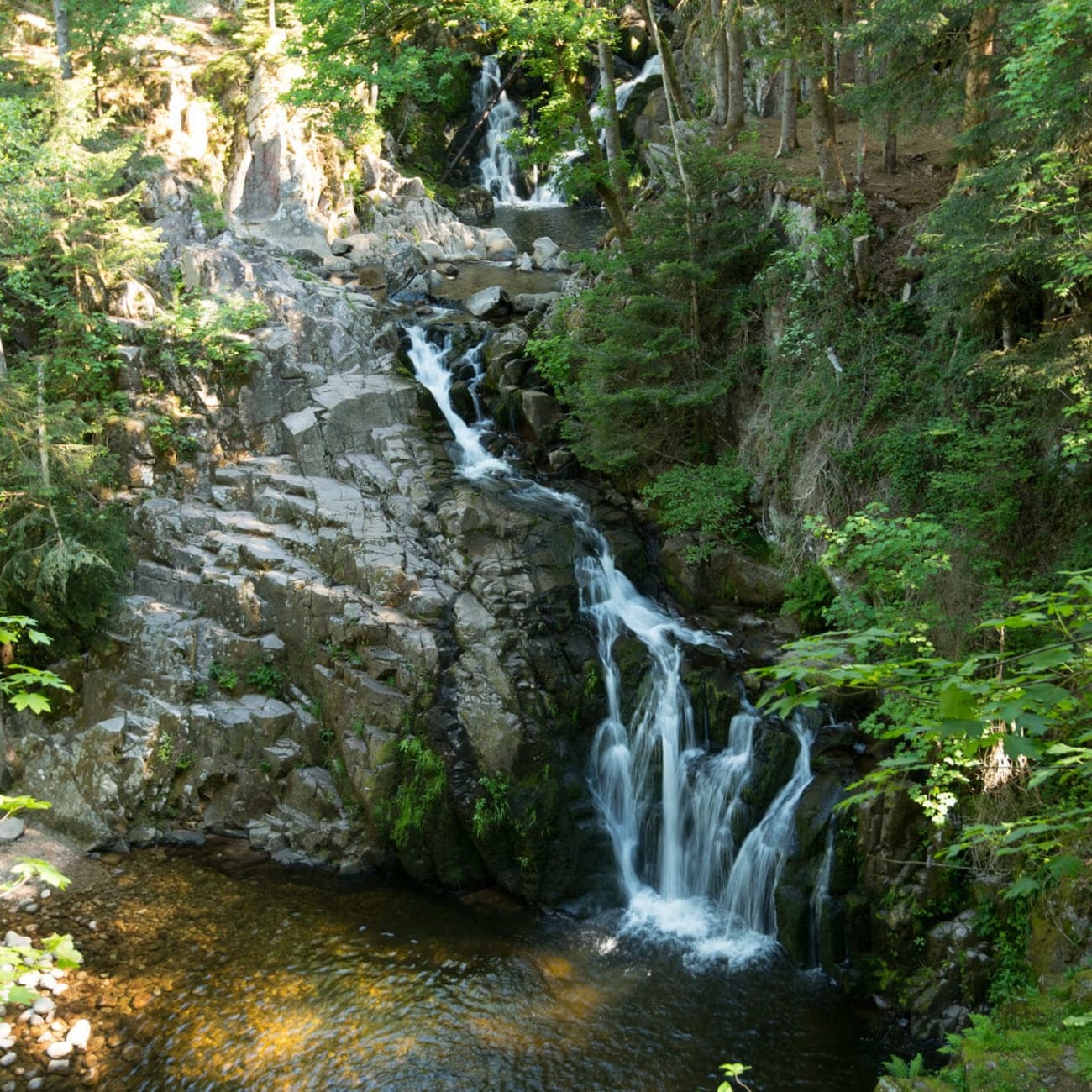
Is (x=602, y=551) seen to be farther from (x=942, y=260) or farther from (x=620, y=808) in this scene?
(x=942, y=260)

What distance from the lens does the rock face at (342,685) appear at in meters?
10.5

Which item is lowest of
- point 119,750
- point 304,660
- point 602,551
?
point 119,750

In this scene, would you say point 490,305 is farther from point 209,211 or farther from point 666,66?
point 209,211

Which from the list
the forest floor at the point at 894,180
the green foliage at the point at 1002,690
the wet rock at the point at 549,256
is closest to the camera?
the green foliage at the point at 1002,690

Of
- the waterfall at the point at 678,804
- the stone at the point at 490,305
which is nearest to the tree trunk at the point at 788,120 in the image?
the stone at the point at 490,305

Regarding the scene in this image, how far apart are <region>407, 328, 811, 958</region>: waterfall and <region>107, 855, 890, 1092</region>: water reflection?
61cm

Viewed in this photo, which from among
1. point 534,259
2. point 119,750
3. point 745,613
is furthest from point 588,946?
point 534,259

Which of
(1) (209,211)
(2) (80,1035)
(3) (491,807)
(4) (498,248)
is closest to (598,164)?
(4) (498,248)

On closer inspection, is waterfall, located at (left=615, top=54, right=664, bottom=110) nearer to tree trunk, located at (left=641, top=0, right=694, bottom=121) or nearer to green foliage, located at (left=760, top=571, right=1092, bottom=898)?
tree trunk, located at (left=641, top=0, right=694, bottom=121)

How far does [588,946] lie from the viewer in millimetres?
9438

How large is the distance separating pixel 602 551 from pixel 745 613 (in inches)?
86.4

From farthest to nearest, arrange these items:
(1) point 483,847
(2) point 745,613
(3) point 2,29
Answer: (3) point 2,29 → (2) point 745,613 → (1) point 483,847

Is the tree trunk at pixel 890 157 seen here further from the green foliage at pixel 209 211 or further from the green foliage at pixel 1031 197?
the green foliage at pixel 209 211

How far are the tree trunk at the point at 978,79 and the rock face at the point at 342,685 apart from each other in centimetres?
669
